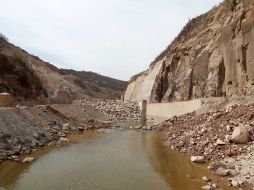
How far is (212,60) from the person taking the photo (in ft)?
122

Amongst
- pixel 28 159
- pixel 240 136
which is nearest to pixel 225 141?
pixel 240 136

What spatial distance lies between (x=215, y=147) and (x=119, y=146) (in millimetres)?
7523

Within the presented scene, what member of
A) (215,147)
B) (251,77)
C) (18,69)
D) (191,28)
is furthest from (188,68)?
(215,147)

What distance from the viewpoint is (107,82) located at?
5669 inches

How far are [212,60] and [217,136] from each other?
1904 centimetres

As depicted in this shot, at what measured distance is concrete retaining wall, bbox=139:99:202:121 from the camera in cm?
3353

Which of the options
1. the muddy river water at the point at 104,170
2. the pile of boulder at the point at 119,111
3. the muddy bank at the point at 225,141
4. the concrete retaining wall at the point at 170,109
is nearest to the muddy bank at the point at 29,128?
the muddy river water at the point at 104,170

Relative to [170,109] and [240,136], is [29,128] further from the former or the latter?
[170,109]

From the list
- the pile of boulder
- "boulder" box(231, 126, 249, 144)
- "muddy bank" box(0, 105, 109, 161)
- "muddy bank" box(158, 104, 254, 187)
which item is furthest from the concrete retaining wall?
"boulder" box(231, 126, 249, 144)

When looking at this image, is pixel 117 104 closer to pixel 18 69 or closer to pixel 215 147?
pixel 18 69

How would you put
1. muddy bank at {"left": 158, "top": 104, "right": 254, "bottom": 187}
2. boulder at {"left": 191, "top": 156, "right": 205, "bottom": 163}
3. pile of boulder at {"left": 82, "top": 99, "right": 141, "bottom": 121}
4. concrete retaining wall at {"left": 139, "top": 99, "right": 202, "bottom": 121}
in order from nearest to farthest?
muddy bank at {"left": 158, "top": 104, "right": 254, "bottom": 187}, boulder at {"left": 191, "top": 156, "right": 205, "bottom": 163}, concrete retaining wall at {"left": 139, "top": 99, "right": 202, "bottom": 121}, pile of boulder at {"left": 82, "top": 99, "right": 141, "bottom": 121}

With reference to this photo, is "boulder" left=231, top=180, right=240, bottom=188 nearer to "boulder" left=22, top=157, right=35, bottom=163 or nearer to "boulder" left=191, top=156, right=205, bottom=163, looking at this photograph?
"boulder" left=191, top=156, right=205, bottom=163

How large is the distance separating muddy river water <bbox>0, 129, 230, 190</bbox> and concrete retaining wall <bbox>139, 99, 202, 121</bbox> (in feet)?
36.6

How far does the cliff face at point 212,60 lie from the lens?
28.8m
